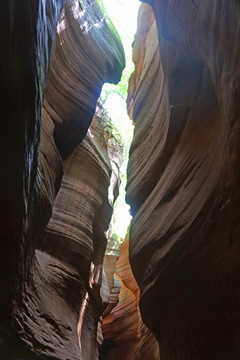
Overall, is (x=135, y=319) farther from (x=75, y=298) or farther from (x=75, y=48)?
(x=75, y=48)

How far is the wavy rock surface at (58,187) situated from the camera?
112 inches

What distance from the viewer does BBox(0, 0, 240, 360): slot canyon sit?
2.91m

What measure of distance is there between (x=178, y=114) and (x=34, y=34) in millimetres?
2836

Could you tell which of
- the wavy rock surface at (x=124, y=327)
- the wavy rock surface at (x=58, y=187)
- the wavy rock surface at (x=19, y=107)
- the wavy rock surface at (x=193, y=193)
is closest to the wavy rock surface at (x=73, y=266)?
the wavy rock surface at (x=58, y=187)

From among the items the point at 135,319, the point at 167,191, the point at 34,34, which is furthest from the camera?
the point at 135,319

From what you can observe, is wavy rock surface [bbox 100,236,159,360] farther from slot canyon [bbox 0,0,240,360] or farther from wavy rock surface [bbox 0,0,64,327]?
wavy rock surface [bbox 0,0,64,327]

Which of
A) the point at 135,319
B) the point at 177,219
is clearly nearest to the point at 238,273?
the point at 177,219

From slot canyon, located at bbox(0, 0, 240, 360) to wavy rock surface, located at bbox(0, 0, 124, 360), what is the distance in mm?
17

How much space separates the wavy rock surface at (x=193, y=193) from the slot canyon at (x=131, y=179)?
16 millimetres

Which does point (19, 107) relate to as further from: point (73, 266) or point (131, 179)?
point (73, 266)

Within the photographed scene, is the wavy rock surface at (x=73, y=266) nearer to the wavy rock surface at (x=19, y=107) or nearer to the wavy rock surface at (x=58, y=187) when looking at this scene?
the wavy rock surface at (x=58, y=187)

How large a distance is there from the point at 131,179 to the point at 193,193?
7.62ft

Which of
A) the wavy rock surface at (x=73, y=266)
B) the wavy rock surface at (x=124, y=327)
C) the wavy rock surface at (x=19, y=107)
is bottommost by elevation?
the wavy rock surface at (x=124, y=327)

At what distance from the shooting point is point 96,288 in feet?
24.8
